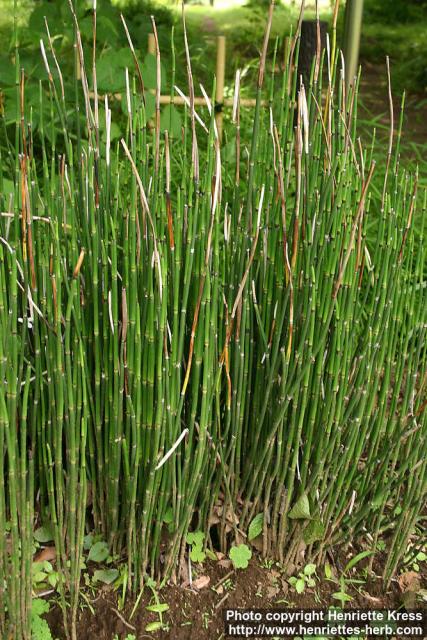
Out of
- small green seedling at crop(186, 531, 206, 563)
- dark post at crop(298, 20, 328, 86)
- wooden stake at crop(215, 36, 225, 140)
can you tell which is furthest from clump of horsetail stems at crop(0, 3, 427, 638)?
wooden stake at crop(215, 36, 225, 140)

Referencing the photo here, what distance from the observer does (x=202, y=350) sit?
1264 millimetres

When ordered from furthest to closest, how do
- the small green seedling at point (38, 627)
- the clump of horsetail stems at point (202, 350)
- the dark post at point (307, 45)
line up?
the dark post at point (307, 45)
the small green seedling at point (38, 627)
the clump of horsetail stems at point (202, 350)

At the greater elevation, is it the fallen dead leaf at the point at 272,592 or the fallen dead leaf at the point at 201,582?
the fallen dead leaf at the point at 201,582

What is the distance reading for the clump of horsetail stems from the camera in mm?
1211

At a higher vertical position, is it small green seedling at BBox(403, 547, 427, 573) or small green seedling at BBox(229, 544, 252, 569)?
small green seedling at BBox(229, 544, 252, 569)

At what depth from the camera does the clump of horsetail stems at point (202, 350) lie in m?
1.21

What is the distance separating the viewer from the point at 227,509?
149 cm

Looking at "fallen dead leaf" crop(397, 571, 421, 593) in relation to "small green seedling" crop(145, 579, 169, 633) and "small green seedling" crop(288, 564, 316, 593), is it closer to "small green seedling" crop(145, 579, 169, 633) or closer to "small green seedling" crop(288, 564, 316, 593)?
"small green seedling" crop(288, 564, 316, 593)

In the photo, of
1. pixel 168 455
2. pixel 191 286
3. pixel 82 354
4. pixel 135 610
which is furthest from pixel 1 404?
pixel 135 610

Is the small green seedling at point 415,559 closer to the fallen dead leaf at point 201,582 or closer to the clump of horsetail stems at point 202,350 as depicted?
the clump of horsetail stems at point 202,350

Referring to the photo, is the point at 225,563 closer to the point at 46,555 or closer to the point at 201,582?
the point at 201,582

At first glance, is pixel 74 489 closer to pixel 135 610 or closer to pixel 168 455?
pixel 168 455

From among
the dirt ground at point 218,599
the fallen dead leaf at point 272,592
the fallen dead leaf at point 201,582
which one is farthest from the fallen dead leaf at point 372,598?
the fallen dead leaf at point 201,582

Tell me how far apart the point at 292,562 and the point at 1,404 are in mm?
698
